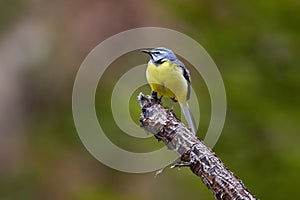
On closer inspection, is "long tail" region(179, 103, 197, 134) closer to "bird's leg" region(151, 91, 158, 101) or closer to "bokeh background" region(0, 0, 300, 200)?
"bird's leg" region(151, 91, 158, 101)

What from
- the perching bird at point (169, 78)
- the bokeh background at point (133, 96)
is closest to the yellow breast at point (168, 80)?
the perching bird at point (169, 78)

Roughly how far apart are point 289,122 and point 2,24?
583 centimetres

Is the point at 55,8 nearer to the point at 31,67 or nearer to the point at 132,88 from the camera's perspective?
the point at 31,67

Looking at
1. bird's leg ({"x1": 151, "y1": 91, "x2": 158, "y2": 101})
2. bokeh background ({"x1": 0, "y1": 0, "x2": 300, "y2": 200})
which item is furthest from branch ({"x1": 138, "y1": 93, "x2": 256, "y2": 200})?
bokeh background ({"x1": 0, "y1": 0, "x2": 300, "y2": 200})

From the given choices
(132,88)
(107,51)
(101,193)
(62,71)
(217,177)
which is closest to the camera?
(217,177)

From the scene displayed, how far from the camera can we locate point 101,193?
654 centimetres

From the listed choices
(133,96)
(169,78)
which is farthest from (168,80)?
(133,96)

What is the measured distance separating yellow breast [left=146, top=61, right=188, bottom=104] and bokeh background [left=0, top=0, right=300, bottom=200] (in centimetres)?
233

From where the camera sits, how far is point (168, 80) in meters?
2.72

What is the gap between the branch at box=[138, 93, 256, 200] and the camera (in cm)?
256

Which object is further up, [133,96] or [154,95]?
Answer: [133,96]

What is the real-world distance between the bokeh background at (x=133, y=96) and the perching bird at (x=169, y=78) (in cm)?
232

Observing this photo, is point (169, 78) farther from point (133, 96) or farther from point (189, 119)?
point (133, 96)

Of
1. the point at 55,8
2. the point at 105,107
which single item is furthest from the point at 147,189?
the point at 55,8
